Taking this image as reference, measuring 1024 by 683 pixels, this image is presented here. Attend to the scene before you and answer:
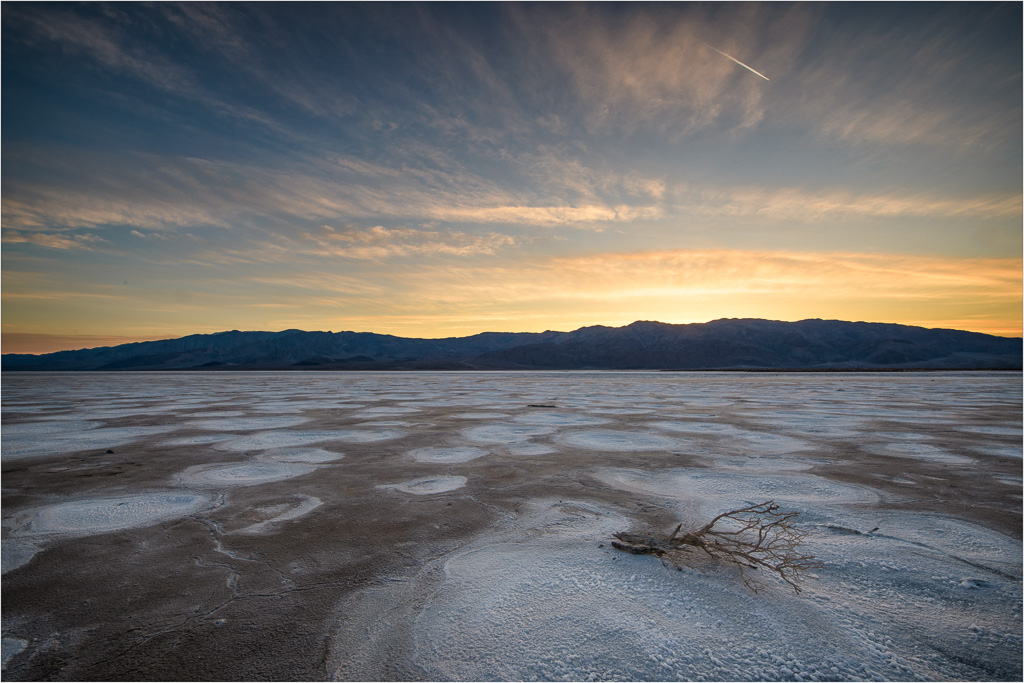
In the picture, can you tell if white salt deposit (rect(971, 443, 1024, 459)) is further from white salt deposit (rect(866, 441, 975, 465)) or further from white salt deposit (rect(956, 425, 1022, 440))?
white salt deposit (rect(956, 425, 1022, 440))

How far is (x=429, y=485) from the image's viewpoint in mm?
4539

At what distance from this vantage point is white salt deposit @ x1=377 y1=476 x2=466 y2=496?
4.34 metres

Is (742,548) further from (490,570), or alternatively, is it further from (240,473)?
(240,473)

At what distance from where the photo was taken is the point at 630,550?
2.89m

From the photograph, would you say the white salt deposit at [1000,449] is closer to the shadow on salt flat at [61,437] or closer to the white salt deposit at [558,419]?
the white salt deposit at [558,419]

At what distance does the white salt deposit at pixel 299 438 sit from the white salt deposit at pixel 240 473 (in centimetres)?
110

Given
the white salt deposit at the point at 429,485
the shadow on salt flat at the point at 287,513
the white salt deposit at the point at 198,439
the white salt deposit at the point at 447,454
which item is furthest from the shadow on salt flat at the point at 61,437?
the white salt deposit at the point at 429,485

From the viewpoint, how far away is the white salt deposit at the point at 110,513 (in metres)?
3.43

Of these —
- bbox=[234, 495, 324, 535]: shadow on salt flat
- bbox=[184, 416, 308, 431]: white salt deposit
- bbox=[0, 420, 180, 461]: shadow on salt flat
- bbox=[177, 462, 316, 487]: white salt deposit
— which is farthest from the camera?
bbox=[184, 416, 308, 431]: white salt deposit

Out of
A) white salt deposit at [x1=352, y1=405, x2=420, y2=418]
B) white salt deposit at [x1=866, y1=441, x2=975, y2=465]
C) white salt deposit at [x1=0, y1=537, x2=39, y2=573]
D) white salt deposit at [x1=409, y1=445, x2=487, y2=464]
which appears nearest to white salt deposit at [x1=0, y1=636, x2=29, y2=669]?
white salt deposit at [x1=0, y1=537, x2=39, y2=573]

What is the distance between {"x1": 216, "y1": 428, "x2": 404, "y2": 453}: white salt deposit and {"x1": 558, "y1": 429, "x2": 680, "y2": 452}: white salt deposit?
2998mm

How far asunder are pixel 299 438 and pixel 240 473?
2.40 meters

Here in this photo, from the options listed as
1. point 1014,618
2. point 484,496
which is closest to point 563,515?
point 484,496

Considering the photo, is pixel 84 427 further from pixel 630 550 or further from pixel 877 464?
pixel 877 464
